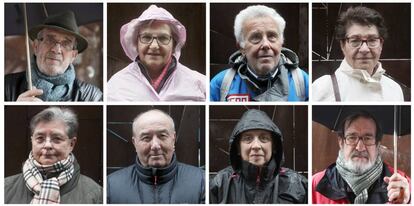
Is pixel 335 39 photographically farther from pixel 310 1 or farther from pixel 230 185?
pixel 230 185

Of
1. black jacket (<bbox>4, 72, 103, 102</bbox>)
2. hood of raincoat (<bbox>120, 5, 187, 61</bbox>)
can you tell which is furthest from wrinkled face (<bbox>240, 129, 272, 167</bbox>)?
black jacket (<bbox>4, 72, 103, 102</bbox>)

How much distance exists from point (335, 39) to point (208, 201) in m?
0.89

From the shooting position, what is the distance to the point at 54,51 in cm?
433

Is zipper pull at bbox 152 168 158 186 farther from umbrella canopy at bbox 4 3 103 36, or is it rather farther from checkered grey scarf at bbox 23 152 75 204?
umbrella canopy at bbox 4 3 103 36

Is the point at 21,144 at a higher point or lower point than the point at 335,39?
lower

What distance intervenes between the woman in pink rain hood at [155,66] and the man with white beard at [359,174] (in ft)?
2.10

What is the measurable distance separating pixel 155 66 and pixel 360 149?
0.95 m

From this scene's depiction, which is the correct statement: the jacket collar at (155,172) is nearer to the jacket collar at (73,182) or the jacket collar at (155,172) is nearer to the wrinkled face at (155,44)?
the jacket collar at (73,182)

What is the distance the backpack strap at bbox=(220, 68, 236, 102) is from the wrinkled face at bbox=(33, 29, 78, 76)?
642 millimetres

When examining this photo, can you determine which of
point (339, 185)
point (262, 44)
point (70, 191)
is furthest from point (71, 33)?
point (339, 185)

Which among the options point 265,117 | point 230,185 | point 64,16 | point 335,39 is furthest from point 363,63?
point 64,16

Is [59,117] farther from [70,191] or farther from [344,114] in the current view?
[344,114]

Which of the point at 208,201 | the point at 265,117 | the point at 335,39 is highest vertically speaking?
the point at 335,39

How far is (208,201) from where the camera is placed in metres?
4.39
